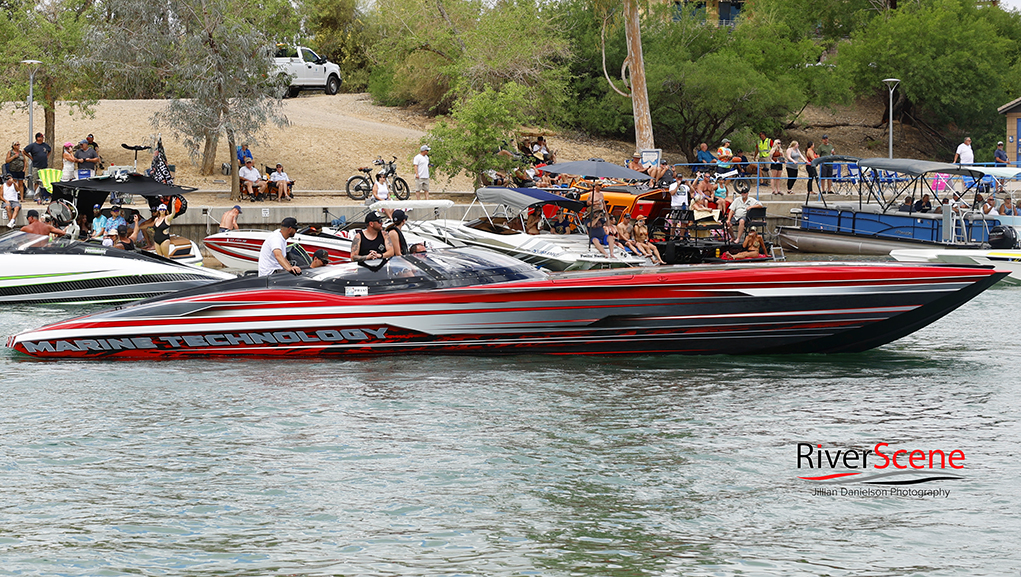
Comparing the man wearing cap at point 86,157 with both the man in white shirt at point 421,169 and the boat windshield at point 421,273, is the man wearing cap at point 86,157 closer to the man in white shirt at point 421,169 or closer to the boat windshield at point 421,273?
the man in white shirt at point 421,169

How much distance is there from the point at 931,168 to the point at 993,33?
27.6 metres

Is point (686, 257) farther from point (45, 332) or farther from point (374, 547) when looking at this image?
point (374, 547)

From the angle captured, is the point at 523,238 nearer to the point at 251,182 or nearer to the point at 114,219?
the point at 114,219

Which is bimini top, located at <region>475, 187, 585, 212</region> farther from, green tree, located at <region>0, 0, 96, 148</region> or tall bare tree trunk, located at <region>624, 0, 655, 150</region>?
green tree, located at <region>0, 0, 96, 148</region>

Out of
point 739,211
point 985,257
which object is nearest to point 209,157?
point 739,211

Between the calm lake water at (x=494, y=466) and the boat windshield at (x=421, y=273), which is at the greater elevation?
the boat windshield at (x=421, y=273)

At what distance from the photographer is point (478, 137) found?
29.8 meters

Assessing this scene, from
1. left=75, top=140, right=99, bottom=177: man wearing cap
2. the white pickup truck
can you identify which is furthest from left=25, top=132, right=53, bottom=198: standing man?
the white pickup truck

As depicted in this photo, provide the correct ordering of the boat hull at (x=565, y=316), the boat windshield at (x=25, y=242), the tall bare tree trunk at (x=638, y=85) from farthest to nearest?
the tall bare tree trunk at (x=638, y=85) → the boat windshield at (x=25, y=242) → the boat hull at (x=565, y=316)

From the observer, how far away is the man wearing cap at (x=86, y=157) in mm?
26359

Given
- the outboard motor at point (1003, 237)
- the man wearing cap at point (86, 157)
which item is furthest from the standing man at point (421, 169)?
the outboard motor at point (1003, 237)

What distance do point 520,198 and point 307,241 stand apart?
12.4ft

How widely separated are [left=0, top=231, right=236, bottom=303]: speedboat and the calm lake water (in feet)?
15.0

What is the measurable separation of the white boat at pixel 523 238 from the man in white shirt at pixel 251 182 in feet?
38.1
